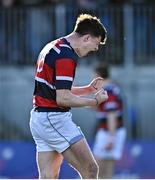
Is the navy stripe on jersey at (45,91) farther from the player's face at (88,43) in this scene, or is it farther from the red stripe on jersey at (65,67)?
the player's face at (88,43)

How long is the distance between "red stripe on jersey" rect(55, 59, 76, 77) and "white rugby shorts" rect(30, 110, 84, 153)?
495 millimetres

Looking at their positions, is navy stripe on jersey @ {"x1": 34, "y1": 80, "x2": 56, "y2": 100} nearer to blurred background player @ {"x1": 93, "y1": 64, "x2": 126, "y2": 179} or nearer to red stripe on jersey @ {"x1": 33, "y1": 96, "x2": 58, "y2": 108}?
red stripe on jersey @ {"x1": 33, "y1": 96, "x2": 58, "y2": 108}

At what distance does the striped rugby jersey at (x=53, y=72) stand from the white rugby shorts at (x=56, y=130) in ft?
0.27

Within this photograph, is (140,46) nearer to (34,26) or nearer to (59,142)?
(34,26)

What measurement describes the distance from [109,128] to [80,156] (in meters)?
4.19

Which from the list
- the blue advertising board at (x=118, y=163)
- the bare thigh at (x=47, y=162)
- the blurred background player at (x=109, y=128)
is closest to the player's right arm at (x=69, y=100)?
the bare thigh at (x=47, y=162)

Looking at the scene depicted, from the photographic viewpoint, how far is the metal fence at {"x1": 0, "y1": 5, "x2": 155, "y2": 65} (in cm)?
1736

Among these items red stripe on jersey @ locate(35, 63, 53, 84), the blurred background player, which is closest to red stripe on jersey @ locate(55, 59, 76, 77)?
red stripe on jersey @ locate(35, 63, 53, 84)

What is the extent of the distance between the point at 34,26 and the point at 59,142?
28.0ft

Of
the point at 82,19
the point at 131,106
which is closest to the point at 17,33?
the point at 131,106

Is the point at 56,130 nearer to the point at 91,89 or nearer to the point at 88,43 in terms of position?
the point at 91,89

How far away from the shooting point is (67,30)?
17.5 m

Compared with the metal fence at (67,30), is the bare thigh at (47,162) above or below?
below

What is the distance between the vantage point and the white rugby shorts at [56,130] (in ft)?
30.6
